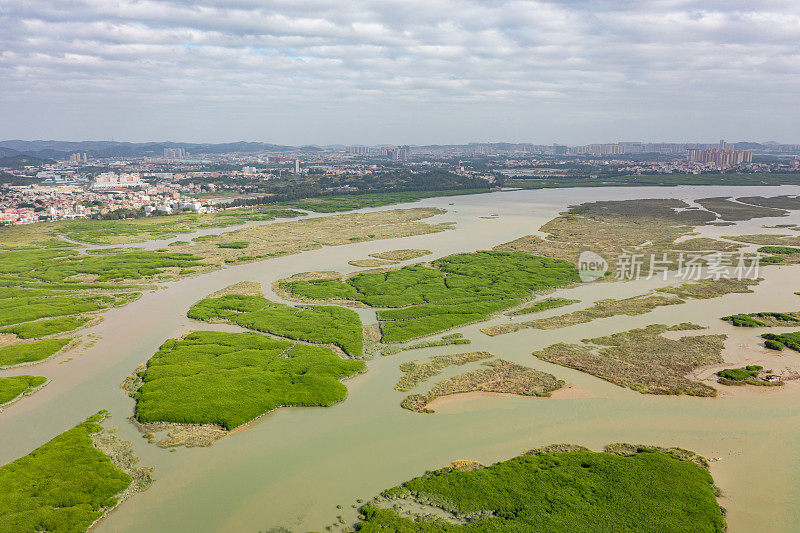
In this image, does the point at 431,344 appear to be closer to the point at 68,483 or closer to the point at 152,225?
the point at 68,483

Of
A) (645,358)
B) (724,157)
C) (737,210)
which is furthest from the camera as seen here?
(724,157)

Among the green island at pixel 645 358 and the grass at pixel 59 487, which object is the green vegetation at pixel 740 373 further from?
the grass at pixel 59 487

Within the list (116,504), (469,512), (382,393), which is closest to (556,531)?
(469,512)

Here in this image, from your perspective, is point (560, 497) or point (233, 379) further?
point (233, 379)

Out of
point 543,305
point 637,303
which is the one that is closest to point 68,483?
point 543,305

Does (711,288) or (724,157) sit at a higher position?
(724,157)

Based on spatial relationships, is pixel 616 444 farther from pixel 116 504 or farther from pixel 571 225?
pixel 571 225

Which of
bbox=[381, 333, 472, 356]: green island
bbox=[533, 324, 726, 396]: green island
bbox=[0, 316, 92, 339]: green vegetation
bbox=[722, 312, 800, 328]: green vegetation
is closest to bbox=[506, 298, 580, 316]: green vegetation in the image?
bbox=[533, 324, 726, 396]: green island
